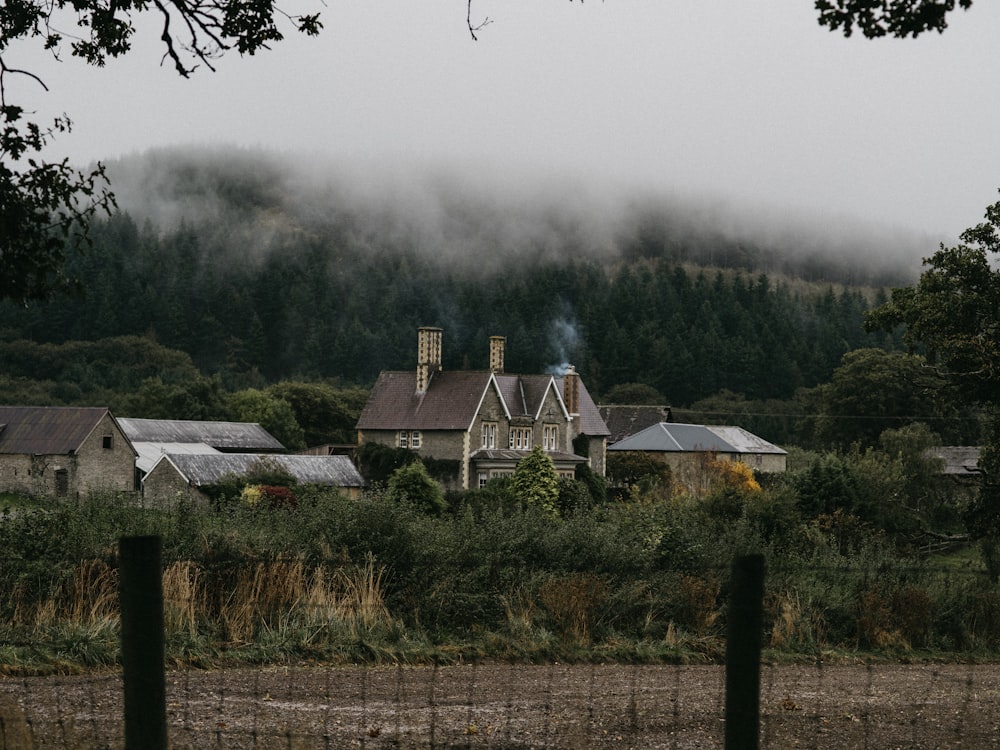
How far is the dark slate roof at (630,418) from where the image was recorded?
324 ft

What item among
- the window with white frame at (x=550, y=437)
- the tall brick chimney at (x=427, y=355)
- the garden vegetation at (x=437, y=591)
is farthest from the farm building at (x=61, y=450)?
the garden vegetation at (x=437, y=591)

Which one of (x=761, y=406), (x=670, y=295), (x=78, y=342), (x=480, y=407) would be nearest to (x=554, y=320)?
(x=670, y=295)

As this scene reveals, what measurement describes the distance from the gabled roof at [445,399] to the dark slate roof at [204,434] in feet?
68.8

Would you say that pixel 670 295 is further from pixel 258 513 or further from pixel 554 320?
pixel 258 513

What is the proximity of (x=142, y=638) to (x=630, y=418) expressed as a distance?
95765mm

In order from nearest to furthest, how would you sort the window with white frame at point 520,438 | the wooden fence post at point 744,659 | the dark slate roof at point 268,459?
the wooden fence post at point 744,659 < the dark slate roof at point 268,459 < the window with white frame at point 520,438

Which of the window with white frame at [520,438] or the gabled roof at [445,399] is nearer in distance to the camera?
the gabled roof at [445,399]

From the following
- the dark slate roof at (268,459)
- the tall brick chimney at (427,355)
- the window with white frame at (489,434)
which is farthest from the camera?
the tall brick chimney at (427,355)

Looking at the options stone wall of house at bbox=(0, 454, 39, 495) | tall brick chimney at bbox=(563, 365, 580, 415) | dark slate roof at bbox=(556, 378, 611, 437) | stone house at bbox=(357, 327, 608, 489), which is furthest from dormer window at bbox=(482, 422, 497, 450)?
stone wall of house at bbox=(0, 454, 39, 495)

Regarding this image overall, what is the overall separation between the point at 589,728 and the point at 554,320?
572 ft

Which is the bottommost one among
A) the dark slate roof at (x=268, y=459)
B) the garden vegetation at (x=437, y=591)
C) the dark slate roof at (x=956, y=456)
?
the dark slate roof at (x=956, y=456)

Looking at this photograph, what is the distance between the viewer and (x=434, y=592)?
17.0 m

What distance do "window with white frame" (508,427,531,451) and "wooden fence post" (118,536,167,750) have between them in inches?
2692

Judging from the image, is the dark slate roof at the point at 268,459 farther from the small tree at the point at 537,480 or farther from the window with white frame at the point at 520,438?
the window with white frame at the point at 520,438
